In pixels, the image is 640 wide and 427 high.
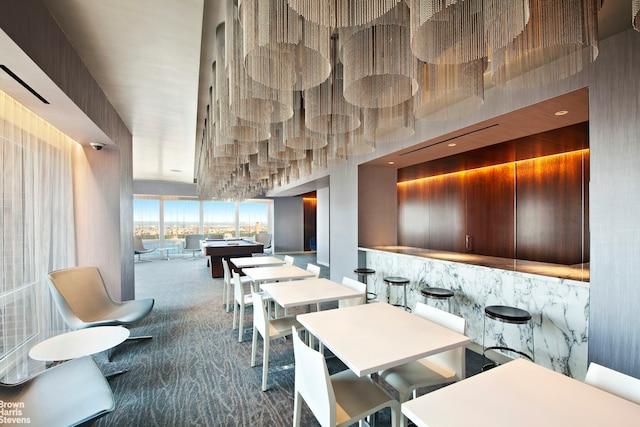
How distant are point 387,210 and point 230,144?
11.8ft

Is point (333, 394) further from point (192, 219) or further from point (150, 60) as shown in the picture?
point (192, 219)

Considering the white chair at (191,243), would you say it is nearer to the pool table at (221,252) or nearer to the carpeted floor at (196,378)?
the pool table at (221,252)

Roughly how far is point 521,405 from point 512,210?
482 cm

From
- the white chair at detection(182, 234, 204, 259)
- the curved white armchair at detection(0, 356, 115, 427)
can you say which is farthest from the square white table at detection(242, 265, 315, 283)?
the white chair at detection(182, 234, 204, 259)

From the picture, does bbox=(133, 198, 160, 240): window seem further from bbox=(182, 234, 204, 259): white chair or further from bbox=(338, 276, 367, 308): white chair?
bbox=(338, 276, 367, 308): white chair

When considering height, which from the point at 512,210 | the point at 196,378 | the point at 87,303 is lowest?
the point at 196,378

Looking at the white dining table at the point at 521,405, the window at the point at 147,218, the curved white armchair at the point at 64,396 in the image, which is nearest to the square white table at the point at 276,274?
the curved white armchair at the point at 64,396

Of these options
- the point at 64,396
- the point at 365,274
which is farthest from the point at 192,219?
the point at 64,396

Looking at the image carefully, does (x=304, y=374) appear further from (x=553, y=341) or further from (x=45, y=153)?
(x=45, y=153)

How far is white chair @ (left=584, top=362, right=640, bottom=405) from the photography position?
1275 millimetres

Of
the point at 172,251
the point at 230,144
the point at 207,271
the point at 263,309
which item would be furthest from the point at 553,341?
the point at 172,251

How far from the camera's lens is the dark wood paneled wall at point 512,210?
430cm

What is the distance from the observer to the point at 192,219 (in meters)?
12.7

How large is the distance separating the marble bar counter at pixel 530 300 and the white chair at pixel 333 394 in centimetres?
201
